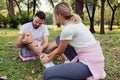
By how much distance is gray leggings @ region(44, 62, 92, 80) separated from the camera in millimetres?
3764

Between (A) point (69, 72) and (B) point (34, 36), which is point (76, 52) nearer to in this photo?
(A) point (69, 72)

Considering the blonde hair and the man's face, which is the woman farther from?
the man's face

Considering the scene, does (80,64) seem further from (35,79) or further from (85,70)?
(35,79)

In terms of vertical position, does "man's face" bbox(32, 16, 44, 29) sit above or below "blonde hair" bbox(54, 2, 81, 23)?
below

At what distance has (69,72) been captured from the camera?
12.4ft

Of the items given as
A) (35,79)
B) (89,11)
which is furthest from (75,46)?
(89,11)

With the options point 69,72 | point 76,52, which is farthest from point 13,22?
point 69,72

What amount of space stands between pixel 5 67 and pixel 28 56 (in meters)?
0.53

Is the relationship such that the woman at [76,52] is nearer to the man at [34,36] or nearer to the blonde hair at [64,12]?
the blonde hair at [64,12]

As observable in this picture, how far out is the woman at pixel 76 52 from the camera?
3781 millimetres

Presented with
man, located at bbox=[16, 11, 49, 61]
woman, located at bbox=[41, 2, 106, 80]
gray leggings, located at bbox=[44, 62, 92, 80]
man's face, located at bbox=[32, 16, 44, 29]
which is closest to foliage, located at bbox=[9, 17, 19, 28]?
man, located at bbox=[16, 11, 49, 61]

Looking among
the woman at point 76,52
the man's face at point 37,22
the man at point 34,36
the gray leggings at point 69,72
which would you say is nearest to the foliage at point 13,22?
the man at point 34,36

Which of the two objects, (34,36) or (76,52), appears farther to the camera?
(34,36)

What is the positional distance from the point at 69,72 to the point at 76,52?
0.34 metres
